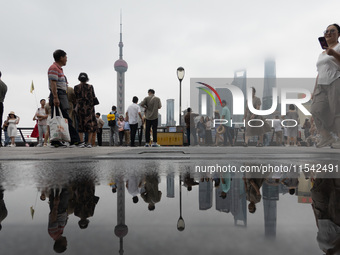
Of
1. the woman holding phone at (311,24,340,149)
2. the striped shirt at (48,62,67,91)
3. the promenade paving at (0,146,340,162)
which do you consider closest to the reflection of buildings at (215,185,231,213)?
the promenade paving at (0,146,340,162)

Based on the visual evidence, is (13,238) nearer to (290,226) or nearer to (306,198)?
(290,226)

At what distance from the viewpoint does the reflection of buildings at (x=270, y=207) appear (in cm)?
59

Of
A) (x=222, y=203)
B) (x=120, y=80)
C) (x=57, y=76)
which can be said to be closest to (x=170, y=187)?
(x=222, y=203)

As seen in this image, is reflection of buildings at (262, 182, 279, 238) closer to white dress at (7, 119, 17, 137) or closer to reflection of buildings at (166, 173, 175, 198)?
reflection of buildings at (166, 173, 175, 198)

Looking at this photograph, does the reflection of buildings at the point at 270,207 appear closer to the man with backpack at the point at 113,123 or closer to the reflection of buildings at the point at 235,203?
the reflection of buildings at the point at 235,203

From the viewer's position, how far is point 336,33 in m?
4.68

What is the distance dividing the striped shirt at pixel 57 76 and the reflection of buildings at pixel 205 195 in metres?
→ 4.64

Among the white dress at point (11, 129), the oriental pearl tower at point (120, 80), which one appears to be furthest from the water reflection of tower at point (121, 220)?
the oriental pearl tower at point (120, 80)

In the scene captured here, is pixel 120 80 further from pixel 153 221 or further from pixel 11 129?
pixel 153 221

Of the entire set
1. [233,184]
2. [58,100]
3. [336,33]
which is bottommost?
[233,184]

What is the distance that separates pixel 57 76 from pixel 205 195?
4.95 meters

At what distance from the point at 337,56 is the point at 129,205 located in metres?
4.35

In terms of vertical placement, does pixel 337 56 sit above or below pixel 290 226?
above

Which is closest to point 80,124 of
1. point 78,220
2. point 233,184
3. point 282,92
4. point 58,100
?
point 58,100
